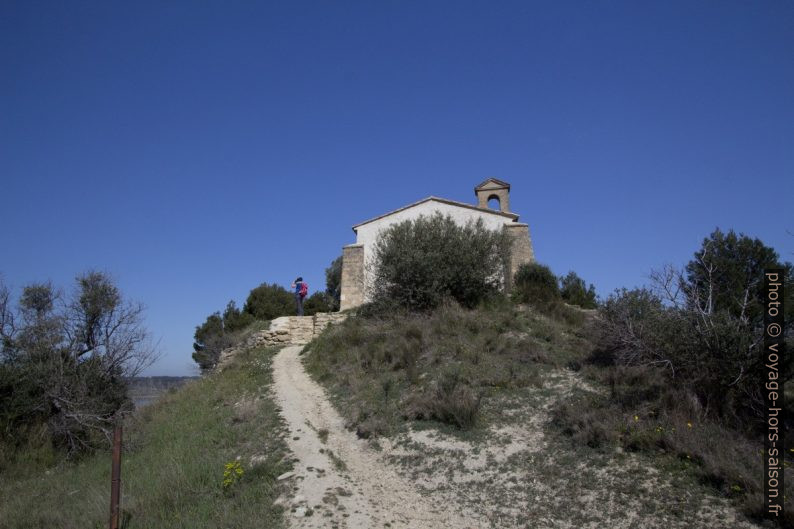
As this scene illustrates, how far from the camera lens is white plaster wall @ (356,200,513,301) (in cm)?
2433

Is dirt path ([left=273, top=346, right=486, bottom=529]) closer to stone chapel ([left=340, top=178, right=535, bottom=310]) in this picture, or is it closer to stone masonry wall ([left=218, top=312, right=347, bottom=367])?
stone masonry wall ([left=218, top=312, right=347, bottom=367])

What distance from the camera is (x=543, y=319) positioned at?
15.6 metres

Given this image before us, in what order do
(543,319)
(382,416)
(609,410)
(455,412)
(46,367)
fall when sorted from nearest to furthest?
(609,410), (455,412), (382,416), (46,367), (543,319)

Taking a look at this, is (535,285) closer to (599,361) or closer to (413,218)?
(413,218)

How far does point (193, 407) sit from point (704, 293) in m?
13.3

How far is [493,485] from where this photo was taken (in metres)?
6.86

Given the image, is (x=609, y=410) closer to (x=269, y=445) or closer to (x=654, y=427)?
(x=654, y=427)

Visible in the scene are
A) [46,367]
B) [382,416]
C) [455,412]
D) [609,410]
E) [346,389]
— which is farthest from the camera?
[46,367]

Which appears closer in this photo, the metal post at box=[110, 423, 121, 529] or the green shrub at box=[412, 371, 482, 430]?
the metal post at box=[110, 423, 121, 529]

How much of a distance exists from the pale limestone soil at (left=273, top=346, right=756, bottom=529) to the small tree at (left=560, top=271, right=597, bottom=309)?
12766 mm

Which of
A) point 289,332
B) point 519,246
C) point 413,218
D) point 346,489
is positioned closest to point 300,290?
point 289,332

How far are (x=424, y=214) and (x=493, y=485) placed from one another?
18796 millimetres

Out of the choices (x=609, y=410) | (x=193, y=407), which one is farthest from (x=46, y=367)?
(x=609, y=410)

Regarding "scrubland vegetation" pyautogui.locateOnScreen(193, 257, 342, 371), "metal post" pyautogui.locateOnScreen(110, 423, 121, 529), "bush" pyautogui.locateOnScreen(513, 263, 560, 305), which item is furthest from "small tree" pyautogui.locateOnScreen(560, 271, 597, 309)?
"metal post" pyautogui.locateOnScreen(110, 423, 121, 529)
